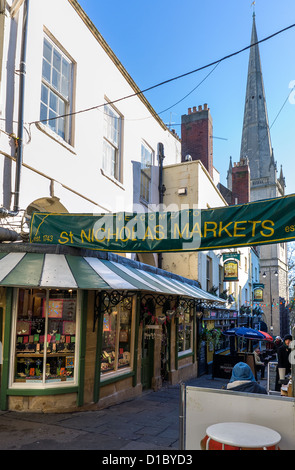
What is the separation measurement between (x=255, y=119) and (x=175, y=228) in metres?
67.1

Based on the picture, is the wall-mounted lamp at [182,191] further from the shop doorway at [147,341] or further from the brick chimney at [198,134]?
the shop doorway at [147,341]

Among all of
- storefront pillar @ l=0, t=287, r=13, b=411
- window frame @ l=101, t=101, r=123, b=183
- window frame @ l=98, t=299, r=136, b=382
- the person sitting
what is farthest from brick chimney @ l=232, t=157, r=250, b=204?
the person sitting

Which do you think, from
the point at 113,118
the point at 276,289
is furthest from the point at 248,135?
the point at 113,118

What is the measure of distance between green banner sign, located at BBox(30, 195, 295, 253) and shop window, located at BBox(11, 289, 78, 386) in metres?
1.17

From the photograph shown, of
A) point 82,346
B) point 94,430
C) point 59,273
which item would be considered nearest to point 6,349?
point 82,346

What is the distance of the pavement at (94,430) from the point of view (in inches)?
229

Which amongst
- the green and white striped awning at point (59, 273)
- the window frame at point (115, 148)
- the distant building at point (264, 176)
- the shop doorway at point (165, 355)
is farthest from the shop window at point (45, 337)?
the distant building at point (264, 176)

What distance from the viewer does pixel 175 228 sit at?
289 inches

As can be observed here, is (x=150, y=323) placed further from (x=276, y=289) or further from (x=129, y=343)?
(x=276, y=289)

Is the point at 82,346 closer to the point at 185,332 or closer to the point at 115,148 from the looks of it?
the point at 115,148

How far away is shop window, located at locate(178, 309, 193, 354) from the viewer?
1433 cm

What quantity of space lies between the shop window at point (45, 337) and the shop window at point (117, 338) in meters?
1.12

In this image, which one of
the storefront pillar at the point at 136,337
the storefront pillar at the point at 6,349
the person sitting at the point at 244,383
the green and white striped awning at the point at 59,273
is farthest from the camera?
the storefront pillar at the point at 136,337

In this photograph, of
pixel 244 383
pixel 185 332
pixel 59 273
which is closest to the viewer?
pixel 244 383
